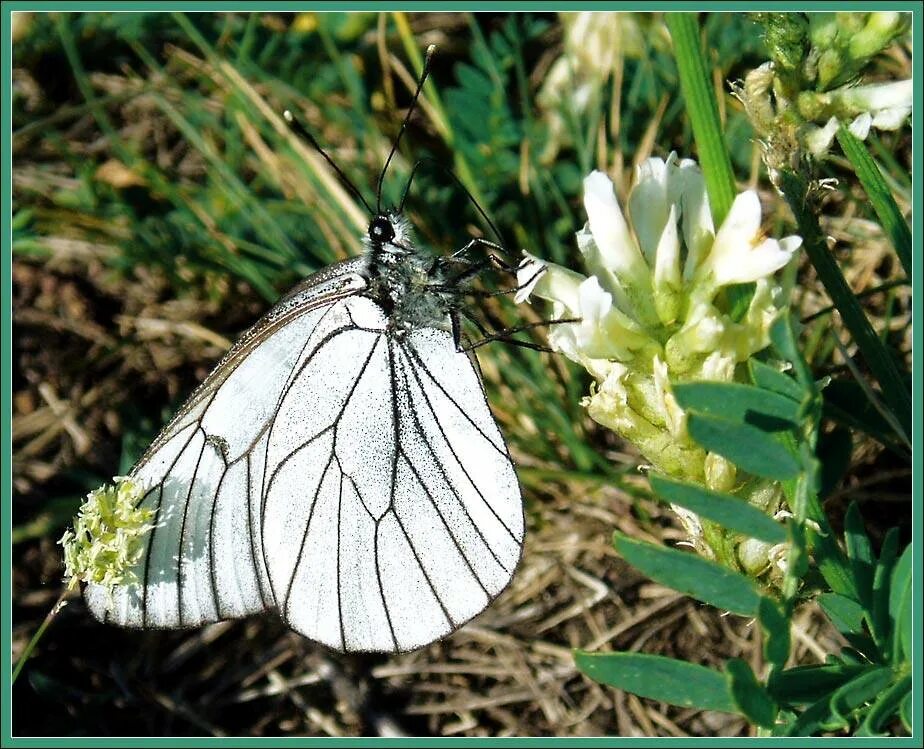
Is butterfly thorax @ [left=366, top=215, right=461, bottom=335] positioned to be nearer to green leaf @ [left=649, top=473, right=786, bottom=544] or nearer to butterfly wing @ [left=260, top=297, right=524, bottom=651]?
butterfly wing @ [left=260, top=297, right=524, bottom=651]

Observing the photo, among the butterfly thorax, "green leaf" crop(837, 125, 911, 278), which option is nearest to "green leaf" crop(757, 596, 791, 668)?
"green leaf" crop(837, 125, 911, 278)

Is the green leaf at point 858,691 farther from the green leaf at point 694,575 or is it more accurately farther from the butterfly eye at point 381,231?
the butterfly eye at point 381,231

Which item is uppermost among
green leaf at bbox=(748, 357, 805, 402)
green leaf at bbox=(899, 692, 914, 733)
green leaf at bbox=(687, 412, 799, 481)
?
green leaf at bbox=(748, 357, 805, 402)

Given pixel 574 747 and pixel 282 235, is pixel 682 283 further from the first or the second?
pixel 282 235

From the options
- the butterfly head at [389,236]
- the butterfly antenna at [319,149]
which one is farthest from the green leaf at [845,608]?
the butterfly antenna at [319,149]

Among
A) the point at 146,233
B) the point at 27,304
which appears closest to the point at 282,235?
the point at 146,233

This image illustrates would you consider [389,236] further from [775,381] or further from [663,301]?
[775,381]
